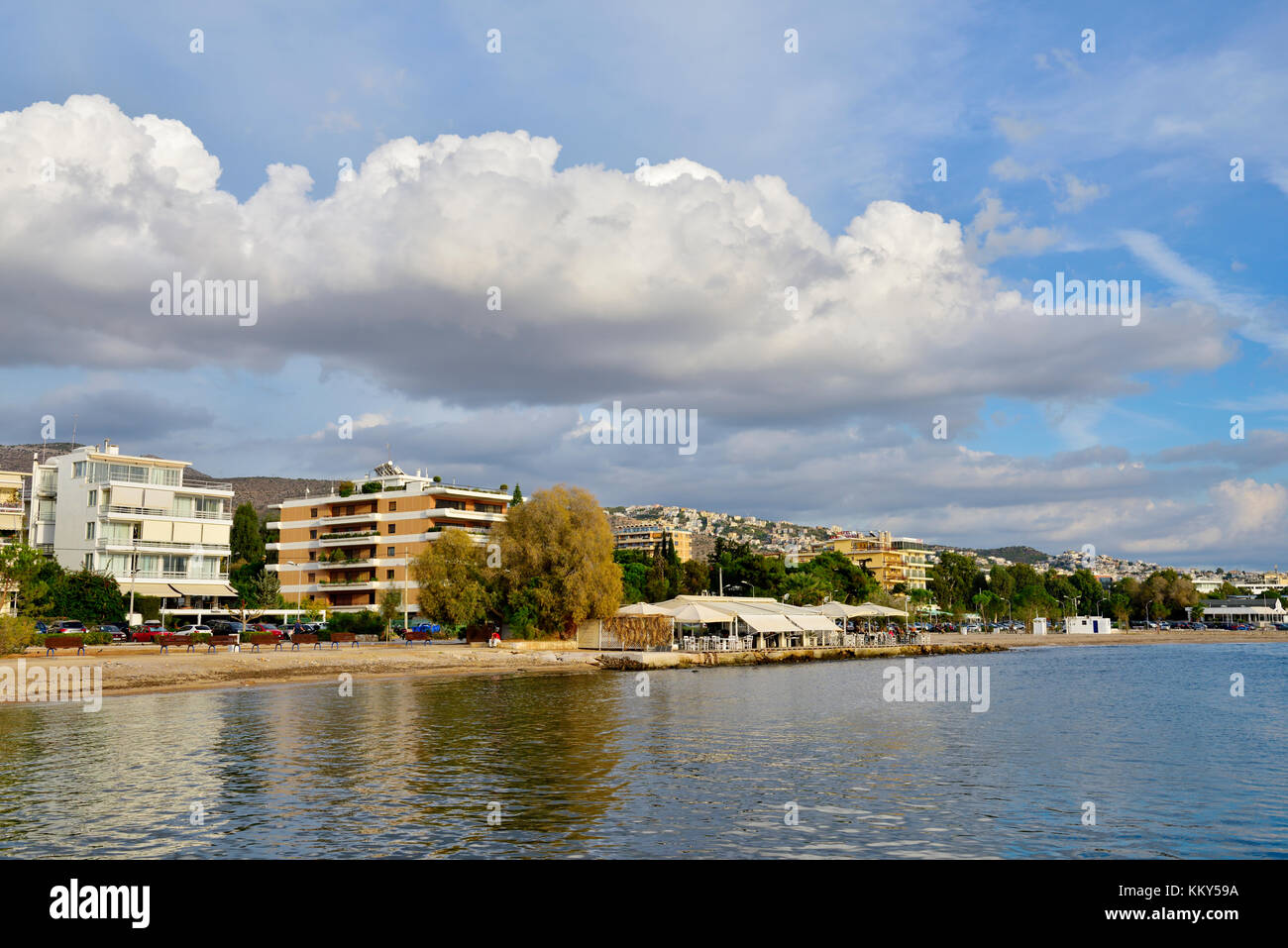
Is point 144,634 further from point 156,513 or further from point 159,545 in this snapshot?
point 156,513

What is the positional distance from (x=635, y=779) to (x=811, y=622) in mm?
60468

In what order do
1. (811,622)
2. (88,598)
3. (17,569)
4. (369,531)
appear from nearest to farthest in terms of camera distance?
1. (17,569)
2. (88,598)
3. (811,622)
4. (369,531)

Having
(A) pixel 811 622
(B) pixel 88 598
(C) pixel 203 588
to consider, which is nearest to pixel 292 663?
(B) pixel 88 598

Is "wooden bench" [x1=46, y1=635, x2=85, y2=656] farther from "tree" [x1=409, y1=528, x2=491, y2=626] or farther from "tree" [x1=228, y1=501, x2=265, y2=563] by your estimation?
"tree" [x1=228, y1=501, x2=265, y2=563]

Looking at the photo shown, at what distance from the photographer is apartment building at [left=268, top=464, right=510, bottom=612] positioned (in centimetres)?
10438

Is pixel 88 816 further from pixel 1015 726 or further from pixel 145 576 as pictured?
pixel 145 576

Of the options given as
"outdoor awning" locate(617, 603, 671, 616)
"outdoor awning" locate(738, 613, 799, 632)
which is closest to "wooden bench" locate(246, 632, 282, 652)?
"outdoor awning" locate(617, 603, 671, 616)

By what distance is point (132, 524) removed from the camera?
85.2 m

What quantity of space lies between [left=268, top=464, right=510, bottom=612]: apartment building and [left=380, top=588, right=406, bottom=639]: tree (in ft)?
4.21

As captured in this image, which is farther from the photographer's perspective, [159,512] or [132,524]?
[159,512]
